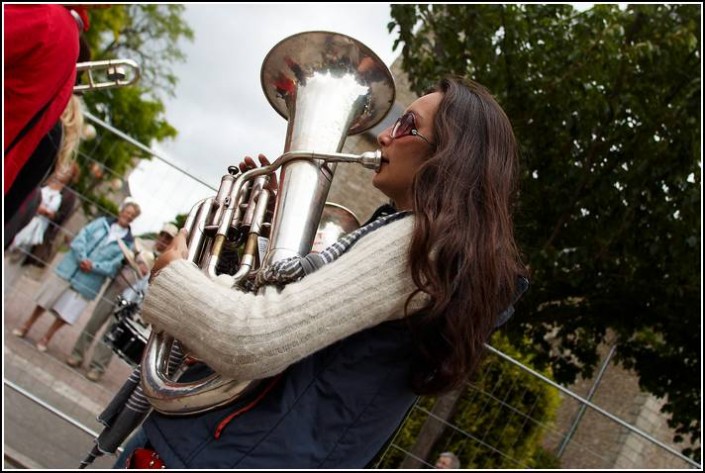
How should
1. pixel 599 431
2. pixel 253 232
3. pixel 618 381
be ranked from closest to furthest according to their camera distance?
pixel 253 232 → pixel 599 431 → pixel 618 381

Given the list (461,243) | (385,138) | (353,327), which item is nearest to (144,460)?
(353,327)

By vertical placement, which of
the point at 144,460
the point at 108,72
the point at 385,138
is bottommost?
the point at 144,460

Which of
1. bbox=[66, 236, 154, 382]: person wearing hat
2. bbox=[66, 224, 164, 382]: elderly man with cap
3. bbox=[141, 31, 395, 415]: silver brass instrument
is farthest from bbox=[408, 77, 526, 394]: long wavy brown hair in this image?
bbox=[66, 236, 154, 382]: person wearing hat

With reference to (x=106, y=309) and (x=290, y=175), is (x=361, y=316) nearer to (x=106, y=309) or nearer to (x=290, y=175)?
(x=290, y=175)

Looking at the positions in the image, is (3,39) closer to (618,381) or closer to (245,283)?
(245,283)

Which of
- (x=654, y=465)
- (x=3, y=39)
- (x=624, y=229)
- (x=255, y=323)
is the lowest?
(x=255, y=323)

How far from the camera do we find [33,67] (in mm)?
2521

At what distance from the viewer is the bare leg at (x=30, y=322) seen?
590cm

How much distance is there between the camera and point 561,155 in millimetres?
7434

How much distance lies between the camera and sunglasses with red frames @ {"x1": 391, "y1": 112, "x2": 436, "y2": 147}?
187 cm

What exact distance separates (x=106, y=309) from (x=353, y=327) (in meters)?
4.60

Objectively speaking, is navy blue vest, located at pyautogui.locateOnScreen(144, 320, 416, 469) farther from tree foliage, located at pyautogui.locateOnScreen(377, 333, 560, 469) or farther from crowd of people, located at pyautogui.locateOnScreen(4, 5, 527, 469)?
tree foliage, located at pyautogui.locateOnScreen(377, 333, 560, 469)

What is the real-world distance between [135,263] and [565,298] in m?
4.64

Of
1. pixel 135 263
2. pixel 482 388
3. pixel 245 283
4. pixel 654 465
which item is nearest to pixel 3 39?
pixel 245 283
